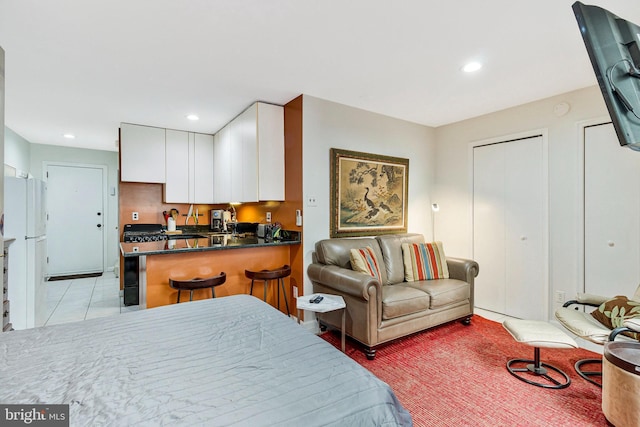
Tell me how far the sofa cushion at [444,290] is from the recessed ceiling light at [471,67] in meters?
1.99

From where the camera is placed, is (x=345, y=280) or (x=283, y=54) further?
(x=345, y=280)

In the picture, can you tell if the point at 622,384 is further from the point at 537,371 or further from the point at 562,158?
the point at 562,158

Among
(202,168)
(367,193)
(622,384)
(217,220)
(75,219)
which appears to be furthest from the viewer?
(75,219)

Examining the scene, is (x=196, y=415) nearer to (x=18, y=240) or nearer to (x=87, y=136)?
(x=18, y=240)

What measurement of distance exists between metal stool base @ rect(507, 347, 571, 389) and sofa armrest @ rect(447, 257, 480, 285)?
966 mm

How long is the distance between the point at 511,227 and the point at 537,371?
1710 mm

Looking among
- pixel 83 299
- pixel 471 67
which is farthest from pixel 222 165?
pixel 471 67

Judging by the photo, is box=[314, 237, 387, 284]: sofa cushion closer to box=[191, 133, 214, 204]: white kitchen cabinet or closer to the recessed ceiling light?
the recessed ceiling light

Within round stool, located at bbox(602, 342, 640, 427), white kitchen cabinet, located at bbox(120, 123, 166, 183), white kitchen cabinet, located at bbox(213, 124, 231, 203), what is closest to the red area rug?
round stool, located at bbox(602, 342, 640, 427)

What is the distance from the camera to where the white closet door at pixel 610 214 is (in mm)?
2658

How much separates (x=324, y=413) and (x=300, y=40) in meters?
2.18

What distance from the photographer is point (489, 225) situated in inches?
146

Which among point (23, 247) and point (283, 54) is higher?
point (283, 54)

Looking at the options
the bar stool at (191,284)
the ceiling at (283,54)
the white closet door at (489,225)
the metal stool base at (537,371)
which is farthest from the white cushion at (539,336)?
the bar stool at (191,284)
